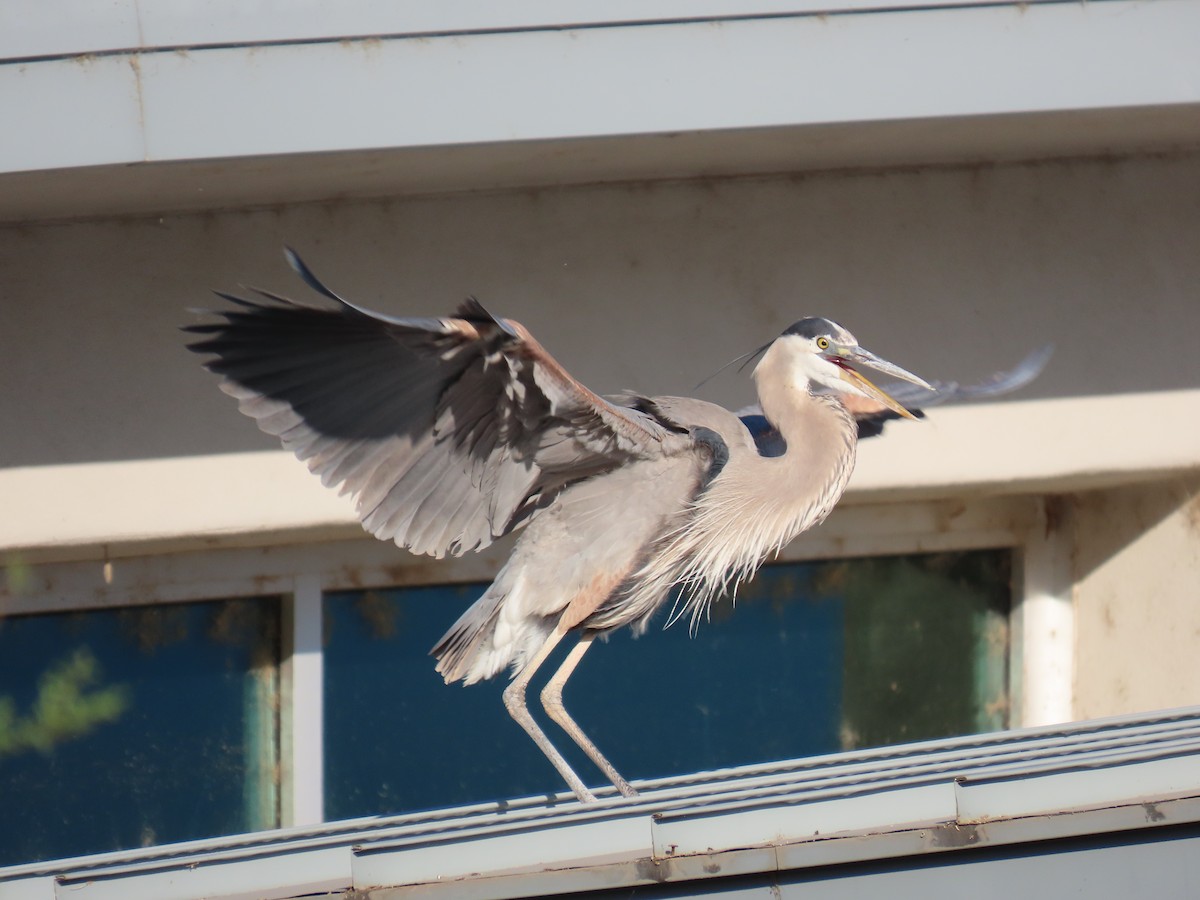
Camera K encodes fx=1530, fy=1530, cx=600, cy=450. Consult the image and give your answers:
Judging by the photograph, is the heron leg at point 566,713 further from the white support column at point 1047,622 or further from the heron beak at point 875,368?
the white support column at point 1047,622

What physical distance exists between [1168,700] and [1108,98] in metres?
1.89

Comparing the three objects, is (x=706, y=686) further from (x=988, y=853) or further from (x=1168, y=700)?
(x=988, y=853)

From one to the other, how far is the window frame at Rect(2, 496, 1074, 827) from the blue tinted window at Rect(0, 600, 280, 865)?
2.4 inches

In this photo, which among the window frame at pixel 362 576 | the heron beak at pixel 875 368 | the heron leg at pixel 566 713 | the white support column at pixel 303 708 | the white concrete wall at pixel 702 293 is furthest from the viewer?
the white support column at pixel 303 708

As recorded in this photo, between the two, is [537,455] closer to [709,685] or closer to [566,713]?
[566,713]

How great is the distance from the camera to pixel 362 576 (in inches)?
152

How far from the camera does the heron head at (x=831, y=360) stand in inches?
130

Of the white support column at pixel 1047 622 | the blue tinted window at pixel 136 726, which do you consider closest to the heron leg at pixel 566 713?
the blue tinted window at pixel 136 726

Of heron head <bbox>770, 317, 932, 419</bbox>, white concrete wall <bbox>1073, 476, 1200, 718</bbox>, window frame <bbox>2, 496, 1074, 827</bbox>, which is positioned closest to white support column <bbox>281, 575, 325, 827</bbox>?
window frame <bbox>2, 496, 1074, 827</bbox>

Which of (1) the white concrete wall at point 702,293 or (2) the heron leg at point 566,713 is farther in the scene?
(1) the white concrete wall at point 702,293

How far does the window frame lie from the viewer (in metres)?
3.66

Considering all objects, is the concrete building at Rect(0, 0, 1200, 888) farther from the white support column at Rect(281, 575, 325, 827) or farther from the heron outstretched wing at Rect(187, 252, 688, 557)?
the heron outstretched wing at Rect(187, 252, 688, 557)

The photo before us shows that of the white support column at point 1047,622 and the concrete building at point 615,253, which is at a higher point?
the concrete building at point 615,253

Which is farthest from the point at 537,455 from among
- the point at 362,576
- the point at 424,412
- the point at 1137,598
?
the point at 1137,598
